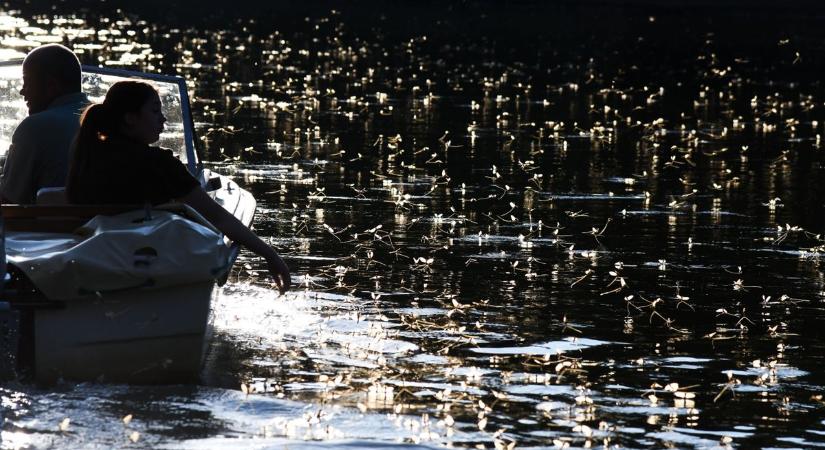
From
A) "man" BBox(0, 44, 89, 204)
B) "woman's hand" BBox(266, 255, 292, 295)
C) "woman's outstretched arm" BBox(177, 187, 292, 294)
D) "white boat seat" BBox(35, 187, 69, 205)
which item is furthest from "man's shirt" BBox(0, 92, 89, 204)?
"woman's hand" BBox(266, 255, 292, 295)

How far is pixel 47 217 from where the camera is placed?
7195mm

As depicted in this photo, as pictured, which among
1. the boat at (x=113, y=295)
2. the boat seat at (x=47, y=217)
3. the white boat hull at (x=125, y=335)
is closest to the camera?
the boat at (x=113, y=295)

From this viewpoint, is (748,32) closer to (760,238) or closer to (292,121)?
(292,121)

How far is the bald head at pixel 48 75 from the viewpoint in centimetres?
798

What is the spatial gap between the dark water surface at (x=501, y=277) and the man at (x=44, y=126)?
125 centimetres

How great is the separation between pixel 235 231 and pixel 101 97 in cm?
250

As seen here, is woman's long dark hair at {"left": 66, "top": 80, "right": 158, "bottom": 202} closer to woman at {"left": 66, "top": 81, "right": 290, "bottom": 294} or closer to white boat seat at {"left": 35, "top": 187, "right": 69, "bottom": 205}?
woman at {"left": 66, "top": 81, "right": 290, "bottom": 294}

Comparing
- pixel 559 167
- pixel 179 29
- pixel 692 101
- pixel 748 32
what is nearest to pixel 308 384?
pixel 559 167

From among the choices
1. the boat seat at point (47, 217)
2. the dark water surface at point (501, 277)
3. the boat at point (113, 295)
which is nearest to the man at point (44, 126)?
the boat seat at point (47, 217)

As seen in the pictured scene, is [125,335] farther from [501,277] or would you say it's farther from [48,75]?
[501,277]

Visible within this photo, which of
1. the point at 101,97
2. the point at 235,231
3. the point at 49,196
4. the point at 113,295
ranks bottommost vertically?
the point at 113,295

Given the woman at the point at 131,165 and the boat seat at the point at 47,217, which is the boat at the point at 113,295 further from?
the woman at the point at 131,165

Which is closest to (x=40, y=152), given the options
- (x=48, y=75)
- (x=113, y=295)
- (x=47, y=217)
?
(x=48, y=75)

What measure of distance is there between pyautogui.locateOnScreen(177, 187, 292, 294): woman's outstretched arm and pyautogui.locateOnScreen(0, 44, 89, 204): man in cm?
98
